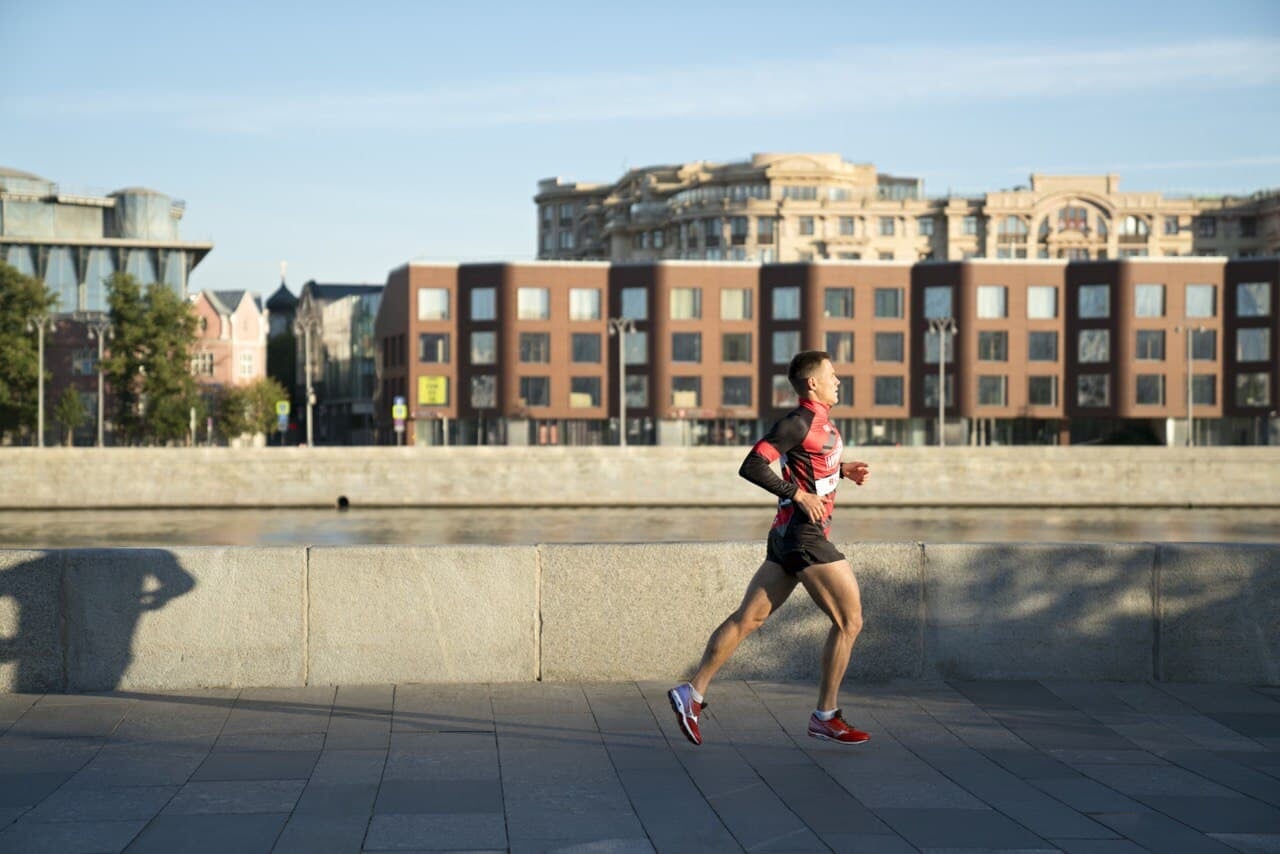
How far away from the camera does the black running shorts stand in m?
7.62

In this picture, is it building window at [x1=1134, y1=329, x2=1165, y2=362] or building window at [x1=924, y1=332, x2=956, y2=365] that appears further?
building window at [x1=924, y1=332, x2=956, y2=365]

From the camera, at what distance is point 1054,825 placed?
6.30 metres

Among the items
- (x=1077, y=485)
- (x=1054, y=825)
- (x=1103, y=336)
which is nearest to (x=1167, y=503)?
(x=1077, y=485)

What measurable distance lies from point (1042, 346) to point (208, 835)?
266ft

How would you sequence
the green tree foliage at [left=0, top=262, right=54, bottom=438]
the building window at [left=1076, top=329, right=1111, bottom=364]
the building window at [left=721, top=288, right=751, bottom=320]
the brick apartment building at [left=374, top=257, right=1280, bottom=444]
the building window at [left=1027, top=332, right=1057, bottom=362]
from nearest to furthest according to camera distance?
the green tree foliage at [left=0, top=262, right=54, bottom=438]
the brick apartment building at [left=374, top=257, right=1280, bottom=444]
the building window at [left=1076, top=329, right=1111, bottom=364]
the building window at [left=1027, top=332, right=1057, bottom=362]
the building window at [left=721, top=288, right=751, bottom=320]

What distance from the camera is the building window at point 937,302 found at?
82812 mm

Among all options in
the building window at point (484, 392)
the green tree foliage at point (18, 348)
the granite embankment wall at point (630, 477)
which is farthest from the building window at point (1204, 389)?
the green tree foliage at point (18, 348)

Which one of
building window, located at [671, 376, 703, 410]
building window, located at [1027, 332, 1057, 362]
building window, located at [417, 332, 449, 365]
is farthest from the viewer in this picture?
building window, located at [671, 376, 703, 410]

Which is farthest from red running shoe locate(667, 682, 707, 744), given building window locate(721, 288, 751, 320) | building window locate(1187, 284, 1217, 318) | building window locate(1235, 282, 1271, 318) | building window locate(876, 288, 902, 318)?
building window locate(1235, 282, 1271, 318)

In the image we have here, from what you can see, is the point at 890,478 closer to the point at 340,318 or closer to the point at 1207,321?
the point at 1207,321

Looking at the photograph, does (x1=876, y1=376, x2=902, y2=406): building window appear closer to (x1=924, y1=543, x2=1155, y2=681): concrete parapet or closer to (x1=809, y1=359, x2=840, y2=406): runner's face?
(x1=924, y1=543, x2=1155, y2=681): concrete parapet

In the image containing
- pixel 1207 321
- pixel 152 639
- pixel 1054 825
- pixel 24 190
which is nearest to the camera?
pixel 1054 825

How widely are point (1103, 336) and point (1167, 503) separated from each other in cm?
2513

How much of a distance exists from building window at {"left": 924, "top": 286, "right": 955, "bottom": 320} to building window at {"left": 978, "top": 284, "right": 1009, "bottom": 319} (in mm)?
1746
